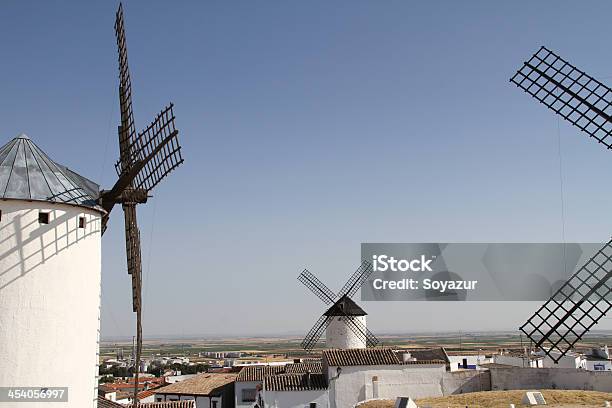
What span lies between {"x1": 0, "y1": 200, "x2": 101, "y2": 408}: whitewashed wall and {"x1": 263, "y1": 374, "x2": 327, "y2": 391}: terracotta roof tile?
13.7m

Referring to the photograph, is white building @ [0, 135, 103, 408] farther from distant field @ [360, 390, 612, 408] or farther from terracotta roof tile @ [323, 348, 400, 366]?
terracotta roof tile @ [323, 348, 400, 366]

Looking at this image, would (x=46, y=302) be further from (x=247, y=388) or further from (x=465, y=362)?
(x=465, y=362)

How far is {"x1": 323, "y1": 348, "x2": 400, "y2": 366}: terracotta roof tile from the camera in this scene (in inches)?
978

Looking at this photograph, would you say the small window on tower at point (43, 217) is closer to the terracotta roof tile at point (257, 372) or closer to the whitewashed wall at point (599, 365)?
the terracotta roof tile at point (257, 372)

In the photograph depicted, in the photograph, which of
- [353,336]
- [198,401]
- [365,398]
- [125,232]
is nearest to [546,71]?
[125,232]

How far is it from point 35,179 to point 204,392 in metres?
20.5

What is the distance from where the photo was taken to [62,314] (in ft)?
36.8

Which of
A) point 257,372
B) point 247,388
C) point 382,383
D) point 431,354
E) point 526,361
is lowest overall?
point 247,388

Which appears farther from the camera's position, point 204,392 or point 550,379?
point 204,392

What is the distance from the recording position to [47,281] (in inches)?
437

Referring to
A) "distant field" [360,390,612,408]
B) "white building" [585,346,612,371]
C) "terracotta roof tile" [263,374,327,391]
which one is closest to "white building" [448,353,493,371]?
"white building" [585,346,612,371]

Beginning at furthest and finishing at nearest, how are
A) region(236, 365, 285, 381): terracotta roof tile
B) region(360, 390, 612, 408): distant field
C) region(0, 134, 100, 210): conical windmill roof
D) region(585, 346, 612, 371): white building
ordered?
region(585, 346, 612, 371): white building
region(236, 365, 285, 381): terracotta roof tile
region(360, 390, 612, 408): distant field
region(0, 134, 100, 210): conical windmill roof

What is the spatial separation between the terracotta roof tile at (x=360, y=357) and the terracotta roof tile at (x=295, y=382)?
860 millimetres

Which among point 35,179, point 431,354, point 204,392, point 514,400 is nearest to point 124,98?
point 35,179
